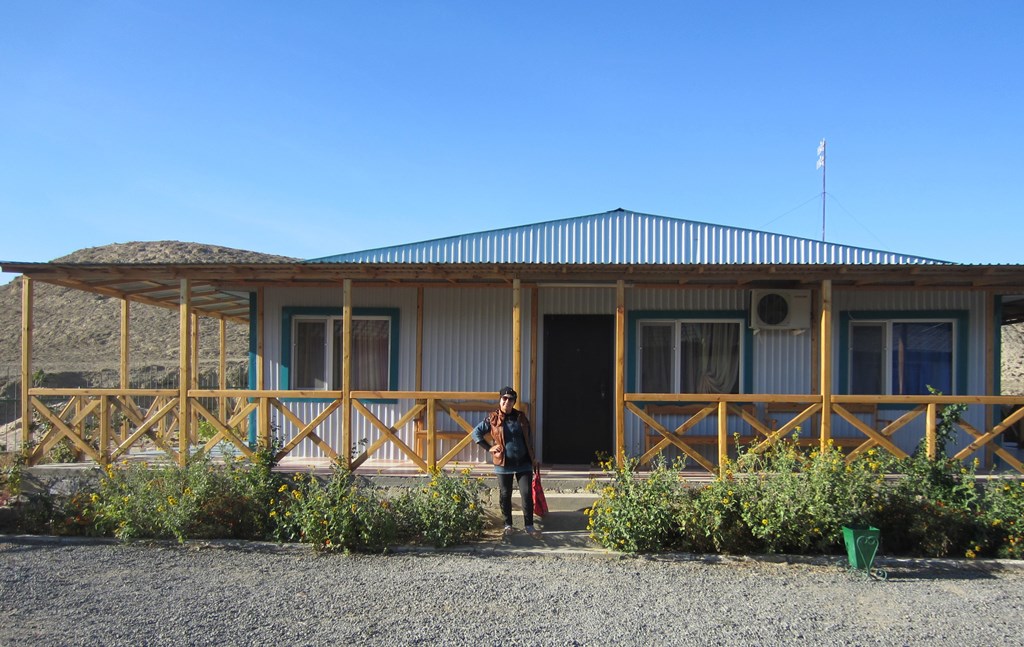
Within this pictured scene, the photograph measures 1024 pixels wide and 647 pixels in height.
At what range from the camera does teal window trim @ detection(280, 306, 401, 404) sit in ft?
31.8

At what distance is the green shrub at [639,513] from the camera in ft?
21.5

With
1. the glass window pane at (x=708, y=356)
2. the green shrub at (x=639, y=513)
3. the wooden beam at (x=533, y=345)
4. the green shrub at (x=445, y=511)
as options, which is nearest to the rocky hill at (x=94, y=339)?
the wooden beam at (x=533, y=345)

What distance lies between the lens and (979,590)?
A: 18.8 ft

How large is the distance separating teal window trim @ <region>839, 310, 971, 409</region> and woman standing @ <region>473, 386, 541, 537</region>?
4.78 meters

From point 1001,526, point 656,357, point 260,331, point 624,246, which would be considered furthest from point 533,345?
point 1001,526

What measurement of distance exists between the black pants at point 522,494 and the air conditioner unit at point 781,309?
4.02 meters

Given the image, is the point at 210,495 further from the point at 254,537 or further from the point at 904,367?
the point at 904,367

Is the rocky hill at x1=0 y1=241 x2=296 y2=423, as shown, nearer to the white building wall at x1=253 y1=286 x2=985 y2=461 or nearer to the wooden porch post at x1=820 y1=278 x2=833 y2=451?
the white building wall at x1=253 y1=286 x2=985 y2=461

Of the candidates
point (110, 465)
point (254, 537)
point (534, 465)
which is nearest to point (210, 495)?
point (254, 537)

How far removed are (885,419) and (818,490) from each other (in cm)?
345

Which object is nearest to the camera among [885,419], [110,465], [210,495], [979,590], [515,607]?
[515,607]

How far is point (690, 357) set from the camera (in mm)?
9617

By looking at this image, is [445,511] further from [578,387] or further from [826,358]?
[826,358]

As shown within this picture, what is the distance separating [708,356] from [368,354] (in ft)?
15.0
